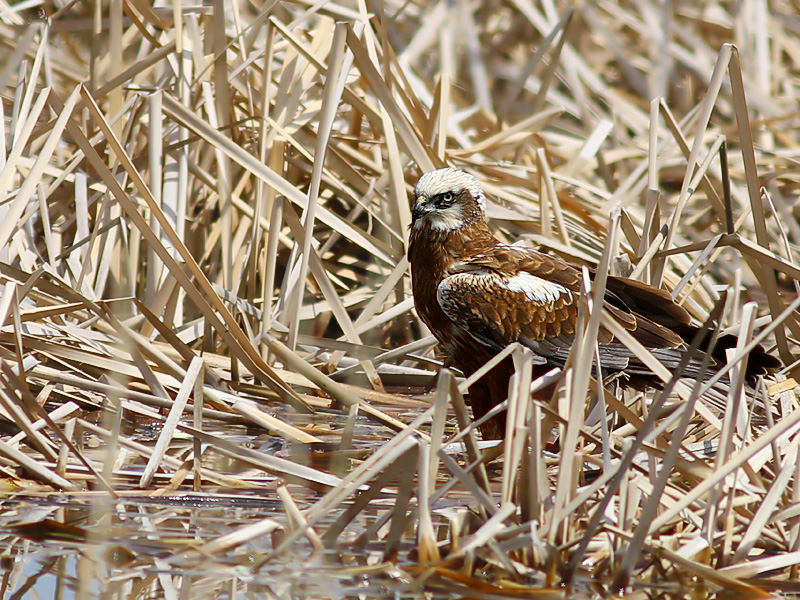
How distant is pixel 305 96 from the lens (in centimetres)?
438

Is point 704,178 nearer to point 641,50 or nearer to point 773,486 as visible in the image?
point 773,486

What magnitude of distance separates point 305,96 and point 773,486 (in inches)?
110

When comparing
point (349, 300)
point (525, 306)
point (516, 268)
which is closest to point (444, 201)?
point (516, 268)

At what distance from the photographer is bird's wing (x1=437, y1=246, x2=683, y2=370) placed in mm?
3393

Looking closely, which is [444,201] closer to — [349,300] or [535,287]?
[535,287]

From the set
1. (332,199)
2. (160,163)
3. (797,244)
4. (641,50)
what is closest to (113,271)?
(160,163)

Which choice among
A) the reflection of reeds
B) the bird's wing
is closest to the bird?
the bird's wing

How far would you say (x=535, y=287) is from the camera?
349 cm

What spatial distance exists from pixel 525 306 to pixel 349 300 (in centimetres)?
100

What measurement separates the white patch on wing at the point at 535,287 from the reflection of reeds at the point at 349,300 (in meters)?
0.25

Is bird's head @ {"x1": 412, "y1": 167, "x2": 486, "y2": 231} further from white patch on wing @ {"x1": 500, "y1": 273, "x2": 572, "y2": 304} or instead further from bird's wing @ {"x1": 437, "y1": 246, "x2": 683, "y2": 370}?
white patch on wing @ {"x1": 500, "y1": 273, "x2": 572, "y2": 304}

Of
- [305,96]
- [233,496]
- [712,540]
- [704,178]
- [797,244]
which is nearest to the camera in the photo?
[712,540]

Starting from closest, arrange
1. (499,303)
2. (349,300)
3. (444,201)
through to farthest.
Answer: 1. (499,303)
2. (444,201)
3. (349,300)

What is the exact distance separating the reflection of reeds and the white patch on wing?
0.25 metres
